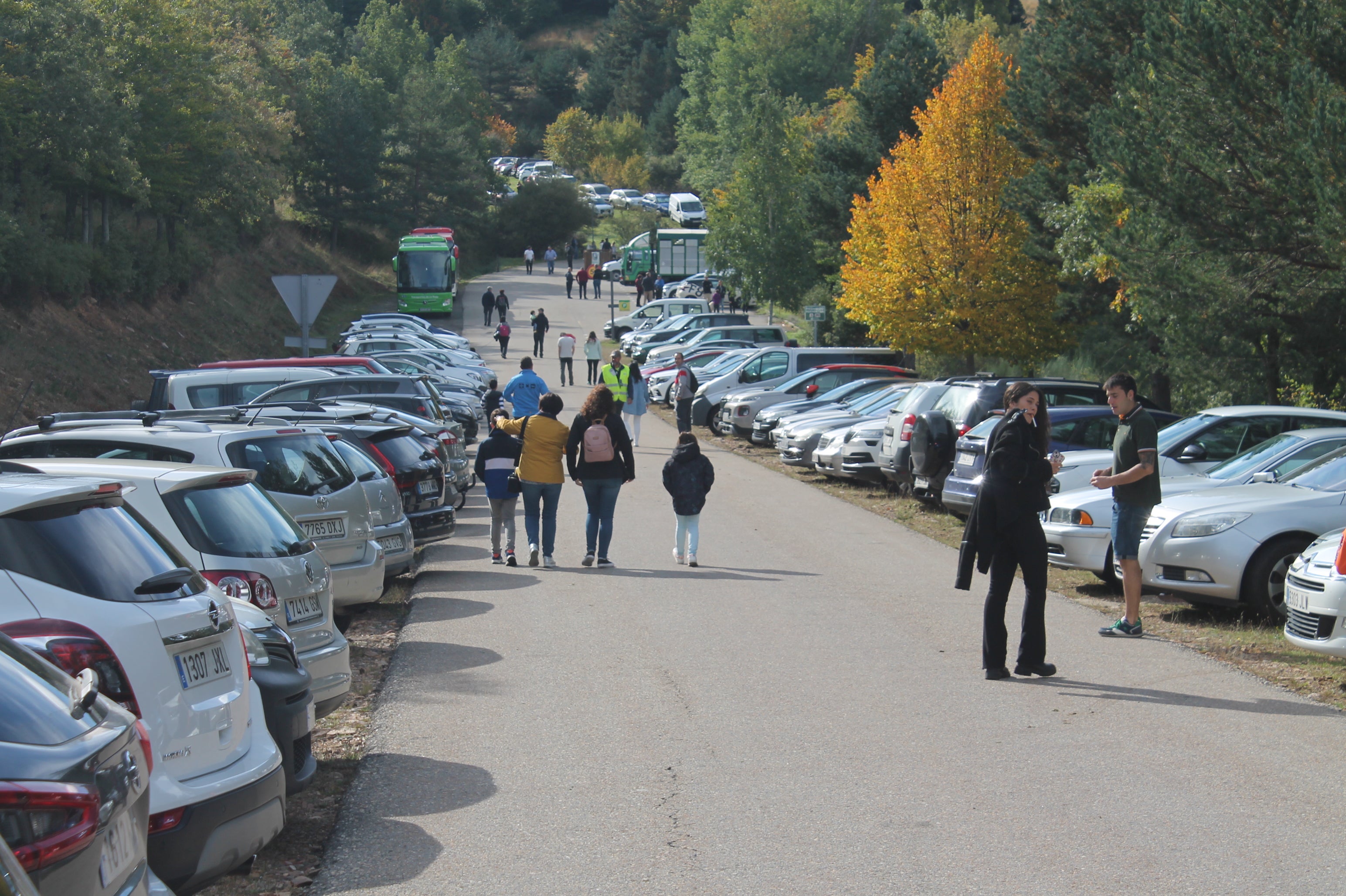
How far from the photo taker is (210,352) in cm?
4212

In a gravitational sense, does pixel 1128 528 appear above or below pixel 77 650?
below

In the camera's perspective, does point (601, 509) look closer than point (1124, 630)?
No

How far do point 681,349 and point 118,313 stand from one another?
54.3 feet

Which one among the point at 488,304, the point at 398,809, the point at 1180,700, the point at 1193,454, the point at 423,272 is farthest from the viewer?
the point at 488,304

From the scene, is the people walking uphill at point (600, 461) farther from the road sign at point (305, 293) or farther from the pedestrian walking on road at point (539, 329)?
the pedestrian walking on road at point (539, 329)

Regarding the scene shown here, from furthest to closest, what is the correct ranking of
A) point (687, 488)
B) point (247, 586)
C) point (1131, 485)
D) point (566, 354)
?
point (566, 354) < point (687, 488) < point (1131, 485) < point (247, 586)

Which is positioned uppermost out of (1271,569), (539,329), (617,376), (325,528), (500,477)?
(539,329)

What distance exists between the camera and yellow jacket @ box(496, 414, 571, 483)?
13.4m

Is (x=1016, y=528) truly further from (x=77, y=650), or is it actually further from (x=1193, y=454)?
(x=1193, y=454)

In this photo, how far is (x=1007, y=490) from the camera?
8531 mm

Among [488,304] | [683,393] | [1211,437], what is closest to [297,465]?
[1211,437]

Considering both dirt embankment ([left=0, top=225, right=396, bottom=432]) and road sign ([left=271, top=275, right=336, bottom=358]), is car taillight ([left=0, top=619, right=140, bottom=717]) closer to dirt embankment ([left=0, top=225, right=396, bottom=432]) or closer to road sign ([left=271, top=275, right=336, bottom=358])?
road sign ([left=271, top=275, right=336, bottom=358])

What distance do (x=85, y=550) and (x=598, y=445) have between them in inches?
359

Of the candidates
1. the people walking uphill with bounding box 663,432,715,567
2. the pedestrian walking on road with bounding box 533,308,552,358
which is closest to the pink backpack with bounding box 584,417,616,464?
the people walking uphill with bounding box 663,432,715,567
